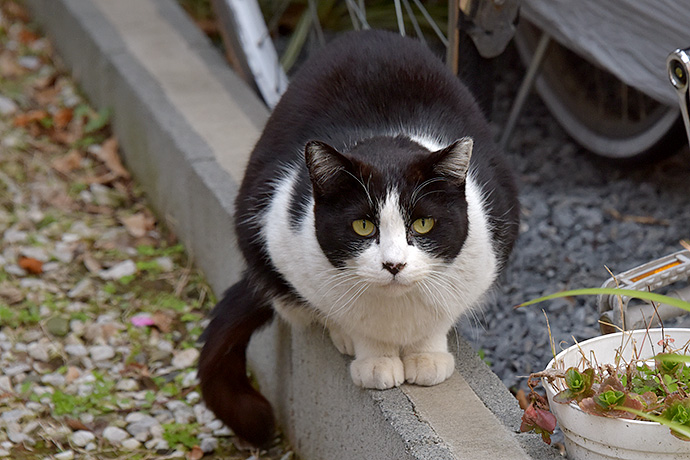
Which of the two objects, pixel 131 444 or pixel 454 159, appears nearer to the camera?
pixel 454 159

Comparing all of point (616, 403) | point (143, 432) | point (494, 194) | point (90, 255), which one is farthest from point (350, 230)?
point (90, 255)

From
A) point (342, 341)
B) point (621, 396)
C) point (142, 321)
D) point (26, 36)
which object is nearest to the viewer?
point (621, 396)

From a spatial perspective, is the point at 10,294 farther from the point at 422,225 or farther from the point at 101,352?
the point at 422,225

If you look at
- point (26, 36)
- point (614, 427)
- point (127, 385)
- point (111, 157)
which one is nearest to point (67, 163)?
point (111, 157)

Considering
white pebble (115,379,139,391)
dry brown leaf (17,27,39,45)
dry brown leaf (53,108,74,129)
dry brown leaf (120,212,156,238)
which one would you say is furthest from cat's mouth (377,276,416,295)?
dry brown leaf (17,27,39,45)

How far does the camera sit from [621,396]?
131cm

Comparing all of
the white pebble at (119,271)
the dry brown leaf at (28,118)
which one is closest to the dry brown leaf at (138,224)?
the white pebble at (119,271)

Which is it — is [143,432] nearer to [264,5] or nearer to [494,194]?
[494,194]

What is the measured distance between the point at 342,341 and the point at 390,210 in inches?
17.0

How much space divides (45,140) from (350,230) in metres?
2.33

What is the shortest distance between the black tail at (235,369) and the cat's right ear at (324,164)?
504 millimetres

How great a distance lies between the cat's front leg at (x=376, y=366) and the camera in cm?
170

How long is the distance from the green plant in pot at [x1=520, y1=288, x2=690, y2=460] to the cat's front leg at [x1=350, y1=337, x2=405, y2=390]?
0.32 metres

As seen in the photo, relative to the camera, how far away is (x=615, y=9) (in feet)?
7.84
